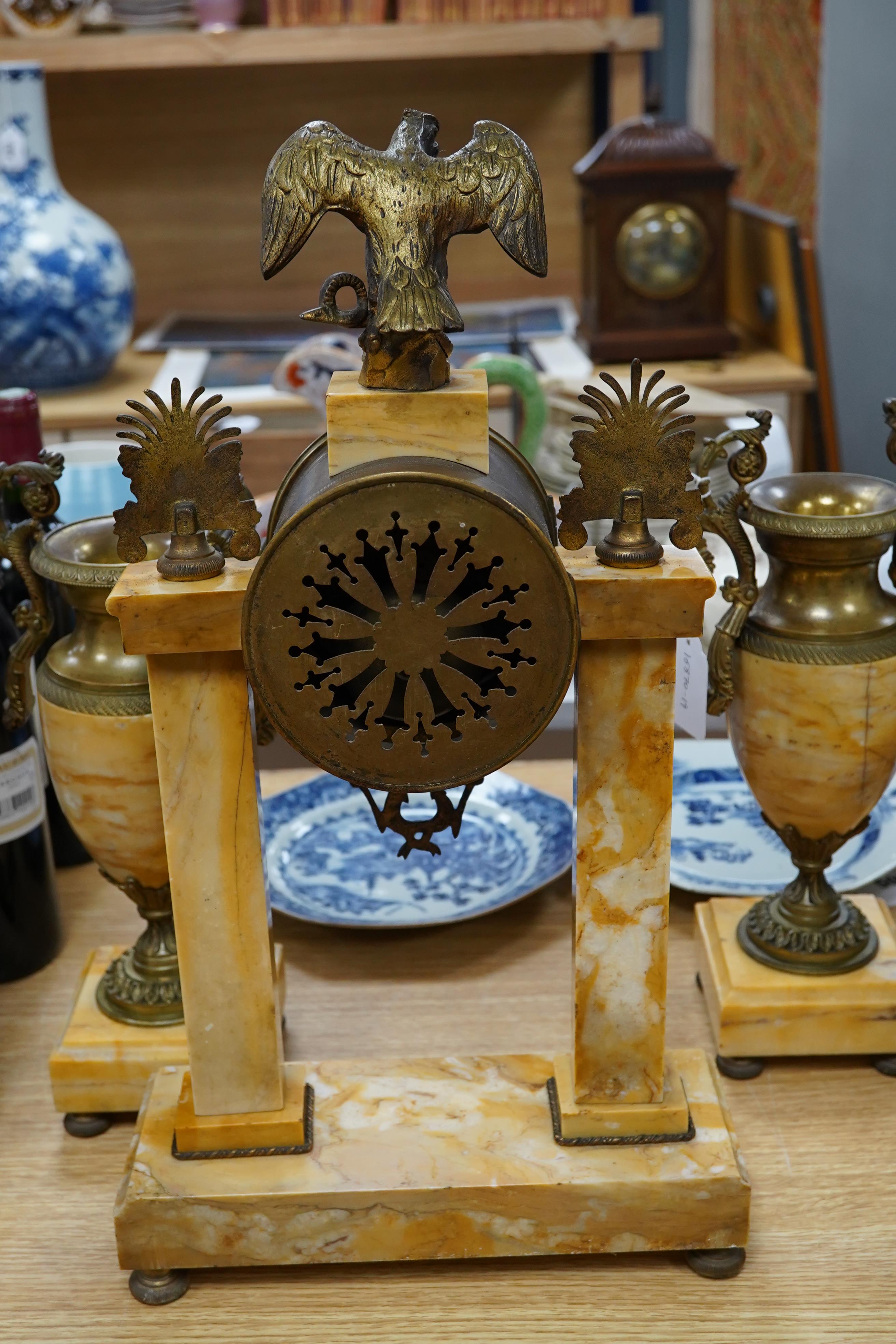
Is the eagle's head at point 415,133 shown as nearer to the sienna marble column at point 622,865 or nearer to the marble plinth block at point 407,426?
the marble plinth block at point 407,426

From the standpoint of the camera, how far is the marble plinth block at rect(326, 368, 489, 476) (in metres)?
0.68

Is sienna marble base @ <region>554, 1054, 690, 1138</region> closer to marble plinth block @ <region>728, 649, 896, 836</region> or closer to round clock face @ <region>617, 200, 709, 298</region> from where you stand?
marble plinth block @ <region>728, 649, 896, 836</region>

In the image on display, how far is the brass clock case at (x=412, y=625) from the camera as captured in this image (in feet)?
2.11

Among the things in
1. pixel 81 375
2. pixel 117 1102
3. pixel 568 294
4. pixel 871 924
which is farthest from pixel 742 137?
pixel 117 1102

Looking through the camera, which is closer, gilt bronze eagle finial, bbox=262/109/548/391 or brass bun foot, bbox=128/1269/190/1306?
gilt bronze eagle finial, bbox=262/109/548/391

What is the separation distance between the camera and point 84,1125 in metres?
0.89

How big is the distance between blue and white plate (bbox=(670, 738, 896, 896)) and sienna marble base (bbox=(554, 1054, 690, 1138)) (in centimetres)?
→ 26

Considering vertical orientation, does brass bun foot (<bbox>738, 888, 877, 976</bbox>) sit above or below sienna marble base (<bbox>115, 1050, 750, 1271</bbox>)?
above

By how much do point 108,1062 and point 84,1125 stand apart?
5 centimetres

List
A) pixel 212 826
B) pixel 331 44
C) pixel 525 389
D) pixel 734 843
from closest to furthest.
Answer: pixel 212 826, pixel 734 843, pixel 525 389, pixel 331 44

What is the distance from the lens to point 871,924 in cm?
98

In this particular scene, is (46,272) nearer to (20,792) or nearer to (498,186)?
(20,792)

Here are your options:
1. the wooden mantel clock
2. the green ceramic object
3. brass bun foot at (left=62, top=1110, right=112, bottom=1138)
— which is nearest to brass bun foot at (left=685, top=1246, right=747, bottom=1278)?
brass bun foot at (left=62, top=1110, right=112, bottom=1138)

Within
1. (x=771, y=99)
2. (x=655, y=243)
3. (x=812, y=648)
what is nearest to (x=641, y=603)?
(x=812, y=648)
